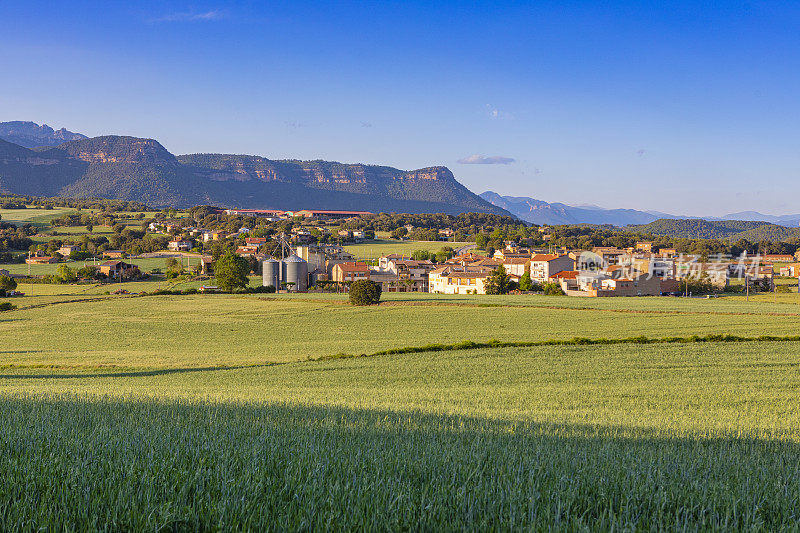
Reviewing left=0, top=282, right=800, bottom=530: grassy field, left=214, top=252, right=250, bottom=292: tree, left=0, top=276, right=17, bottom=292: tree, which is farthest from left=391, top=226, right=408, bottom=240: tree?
left=0, top=282, right=800, bottom=530: grassy field

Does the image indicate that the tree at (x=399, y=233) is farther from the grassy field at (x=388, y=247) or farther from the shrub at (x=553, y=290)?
the shrub at (x=553, y=290)

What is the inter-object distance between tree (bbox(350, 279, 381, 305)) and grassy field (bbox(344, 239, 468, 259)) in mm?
60390

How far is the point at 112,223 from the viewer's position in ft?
455

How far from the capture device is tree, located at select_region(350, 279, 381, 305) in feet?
198

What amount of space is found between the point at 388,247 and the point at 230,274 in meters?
69.3

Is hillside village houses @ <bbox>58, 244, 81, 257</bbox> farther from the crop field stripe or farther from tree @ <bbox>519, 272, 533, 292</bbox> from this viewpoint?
the crop field stripe

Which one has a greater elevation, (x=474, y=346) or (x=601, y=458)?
(x=601, y=458)

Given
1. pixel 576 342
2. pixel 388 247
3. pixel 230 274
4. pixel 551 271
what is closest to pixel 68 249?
pixel 230 274

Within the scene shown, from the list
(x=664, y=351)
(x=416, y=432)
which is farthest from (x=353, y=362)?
(x=416, y=432)

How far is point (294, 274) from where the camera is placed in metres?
84.8

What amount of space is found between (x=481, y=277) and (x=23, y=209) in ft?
477

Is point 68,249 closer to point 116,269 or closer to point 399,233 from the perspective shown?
point 116,269

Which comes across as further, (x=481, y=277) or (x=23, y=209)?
(x=23, y=209)

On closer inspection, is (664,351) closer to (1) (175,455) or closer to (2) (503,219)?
(1) (175,455)
